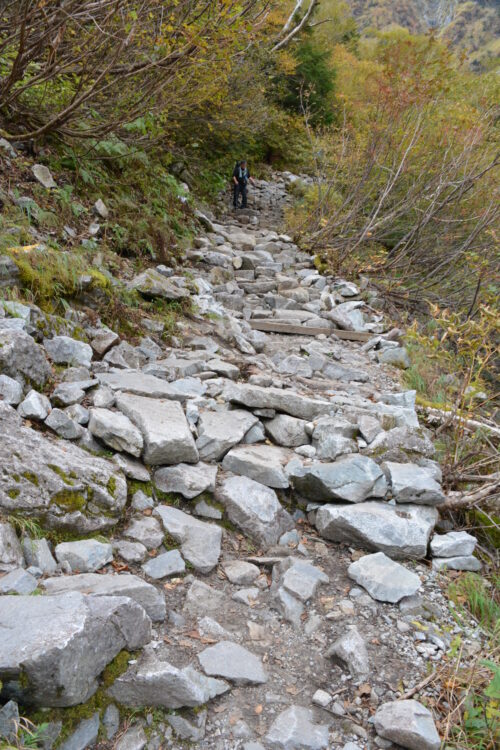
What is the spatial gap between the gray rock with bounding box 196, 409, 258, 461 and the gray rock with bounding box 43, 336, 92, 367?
93 centimetres

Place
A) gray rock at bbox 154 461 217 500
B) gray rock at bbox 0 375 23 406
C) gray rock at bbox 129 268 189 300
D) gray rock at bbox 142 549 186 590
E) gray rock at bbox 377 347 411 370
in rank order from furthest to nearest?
1. gray rock at bbox 377 347 411 370
2. gray rock at bbox 129 268 189 300
3. gray rock at bbox 154 461 217 500
4. gray rock at bbox 0 375 23 406
5. gray rock at bbox 142 549 186 590

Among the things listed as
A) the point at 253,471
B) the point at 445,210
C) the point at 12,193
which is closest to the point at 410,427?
the point at 253,471

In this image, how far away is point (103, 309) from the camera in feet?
15.5

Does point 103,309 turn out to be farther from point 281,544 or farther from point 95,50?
point 281,544

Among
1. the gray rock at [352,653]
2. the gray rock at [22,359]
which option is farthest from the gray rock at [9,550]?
the gray rock at [352,653]

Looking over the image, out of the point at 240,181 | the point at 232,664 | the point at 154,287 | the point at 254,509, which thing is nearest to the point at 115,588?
the point at 232,664

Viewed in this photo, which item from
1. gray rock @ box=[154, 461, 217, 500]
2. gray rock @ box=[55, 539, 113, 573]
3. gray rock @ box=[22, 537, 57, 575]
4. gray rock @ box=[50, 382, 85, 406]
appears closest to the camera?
gray rock @ box=[22, 537, 57, 575]

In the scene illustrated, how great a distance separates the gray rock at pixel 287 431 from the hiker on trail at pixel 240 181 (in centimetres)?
1079

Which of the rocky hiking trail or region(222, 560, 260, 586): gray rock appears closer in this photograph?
the rocky hiking trail

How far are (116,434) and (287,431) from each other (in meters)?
1.36

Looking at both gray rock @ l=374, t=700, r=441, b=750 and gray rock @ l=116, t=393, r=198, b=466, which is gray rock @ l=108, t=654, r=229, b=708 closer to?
gray rock @ l=374, t=700, r=441, b=750

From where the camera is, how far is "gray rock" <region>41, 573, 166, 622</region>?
2082mm

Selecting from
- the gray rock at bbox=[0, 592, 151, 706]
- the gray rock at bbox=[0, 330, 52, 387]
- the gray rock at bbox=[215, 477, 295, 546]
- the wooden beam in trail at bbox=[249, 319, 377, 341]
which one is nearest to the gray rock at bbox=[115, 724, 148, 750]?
the gray rock at bbox=[0, 592, 151, 706]

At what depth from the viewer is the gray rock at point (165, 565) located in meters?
2.54
